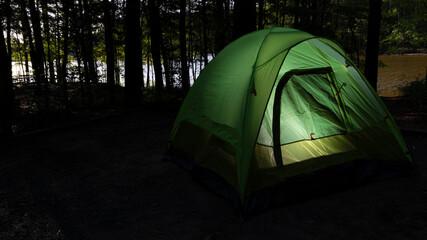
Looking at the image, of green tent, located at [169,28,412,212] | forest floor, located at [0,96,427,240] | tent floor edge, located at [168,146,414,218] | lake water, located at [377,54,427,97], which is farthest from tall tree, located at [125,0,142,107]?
lake water, located at [377,54,427,97]

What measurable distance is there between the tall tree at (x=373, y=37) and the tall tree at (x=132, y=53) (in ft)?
27.2

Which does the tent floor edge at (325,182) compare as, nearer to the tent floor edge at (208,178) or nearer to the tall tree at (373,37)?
the tent floor edge at (208,178)

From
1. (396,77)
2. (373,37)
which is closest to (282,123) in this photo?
(373,37)

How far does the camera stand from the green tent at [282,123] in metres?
4.03

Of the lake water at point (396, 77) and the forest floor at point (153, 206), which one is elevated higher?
the lake water at point (396, 77)

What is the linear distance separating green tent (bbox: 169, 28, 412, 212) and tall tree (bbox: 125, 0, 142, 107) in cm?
615

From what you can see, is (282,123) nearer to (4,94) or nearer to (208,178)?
(208,178)

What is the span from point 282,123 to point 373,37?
22.3 ft

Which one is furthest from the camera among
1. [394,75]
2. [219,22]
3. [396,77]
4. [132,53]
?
[394,75]

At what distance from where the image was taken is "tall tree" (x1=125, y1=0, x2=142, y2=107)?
422 inches

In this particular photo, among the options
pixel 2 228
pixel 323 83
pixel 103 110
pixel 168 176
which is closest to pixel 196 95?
pixel 168 176

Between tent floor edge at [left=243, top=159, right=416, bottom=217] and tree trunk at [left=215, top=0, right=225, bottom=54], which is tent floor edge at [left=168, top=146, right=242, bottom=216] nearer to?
tent floor edge at [left=243, top=159, right=416, bottom=217]

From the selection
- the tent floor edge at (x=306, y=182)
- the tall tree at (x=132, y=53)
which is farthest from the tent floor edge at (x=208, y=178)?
the tall tree at (x=132, y=53)

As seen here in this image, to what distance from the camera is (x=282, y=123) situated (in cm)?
511
